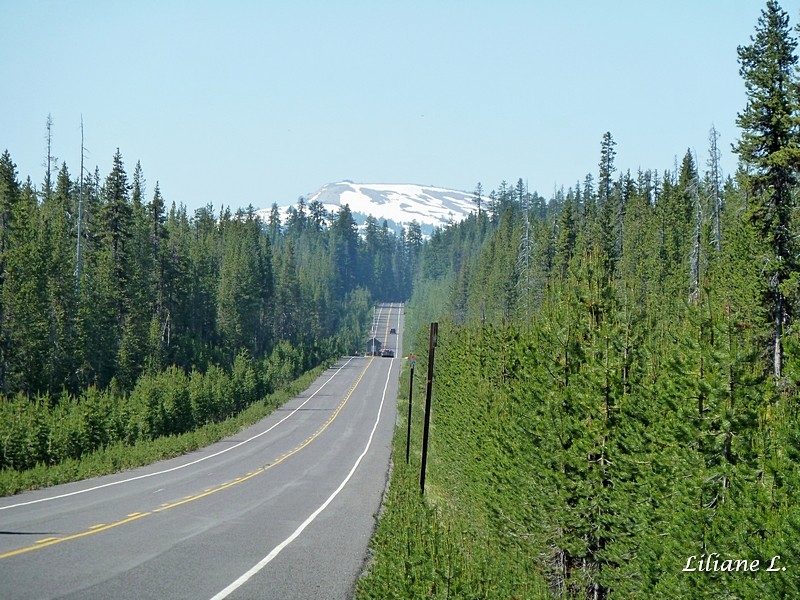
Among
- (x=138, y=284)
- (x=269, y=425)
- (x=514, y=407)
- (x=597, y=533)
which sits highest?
(x=138, y=284)

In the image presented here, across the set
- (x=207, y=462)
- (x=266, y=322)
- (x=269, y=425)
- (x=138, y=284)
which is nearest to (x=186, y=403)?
(x=269, y=425)

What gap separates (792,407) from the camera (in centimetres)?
955

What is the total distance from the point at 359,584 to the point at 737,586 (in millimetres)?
6349

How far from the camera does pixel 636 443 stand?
542 inches

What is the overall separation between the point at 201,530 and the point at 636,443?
10.9 meters

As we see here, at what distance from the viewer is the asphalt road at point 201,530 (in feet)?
41.5

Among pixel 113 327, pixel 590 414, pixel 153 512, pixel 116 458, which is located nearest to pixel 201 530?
pixel 153 512

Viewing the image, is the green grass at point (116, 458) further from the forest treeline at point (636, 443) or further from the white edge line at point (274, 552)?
the forest treeline at point (636, 443)

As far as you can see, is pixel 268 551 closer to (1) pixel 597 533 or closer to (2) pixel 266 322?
(1) pixel 597 533

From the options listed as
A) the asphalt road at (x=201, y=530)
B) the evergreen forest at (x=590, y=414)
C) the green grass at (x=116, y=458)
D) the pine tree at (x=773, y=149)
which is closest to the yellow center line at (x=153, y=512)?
the asphalt road at (x=201, y=530)

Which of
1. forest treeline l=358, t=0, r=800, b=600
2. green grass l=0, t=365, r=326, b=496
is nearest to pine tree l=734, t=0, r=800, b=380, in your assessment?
forest treeline l=358, t=0, r=800, b=600

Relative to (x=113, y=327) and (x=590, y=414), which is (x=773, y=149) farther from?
(x=113, y=327)

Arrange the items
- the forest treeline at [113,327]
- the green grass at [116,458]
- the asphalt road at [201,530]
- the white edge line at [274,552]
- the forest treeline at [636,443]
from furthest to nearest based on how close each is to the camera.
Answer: the forest treeline at [113,327], the green grass at [116,458], the white edge line at [274,552], the asphalt road at [201,530], the forest treeline at [636,443]

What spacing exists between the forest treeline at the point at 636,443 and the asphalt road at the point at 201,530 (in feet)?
5.45
